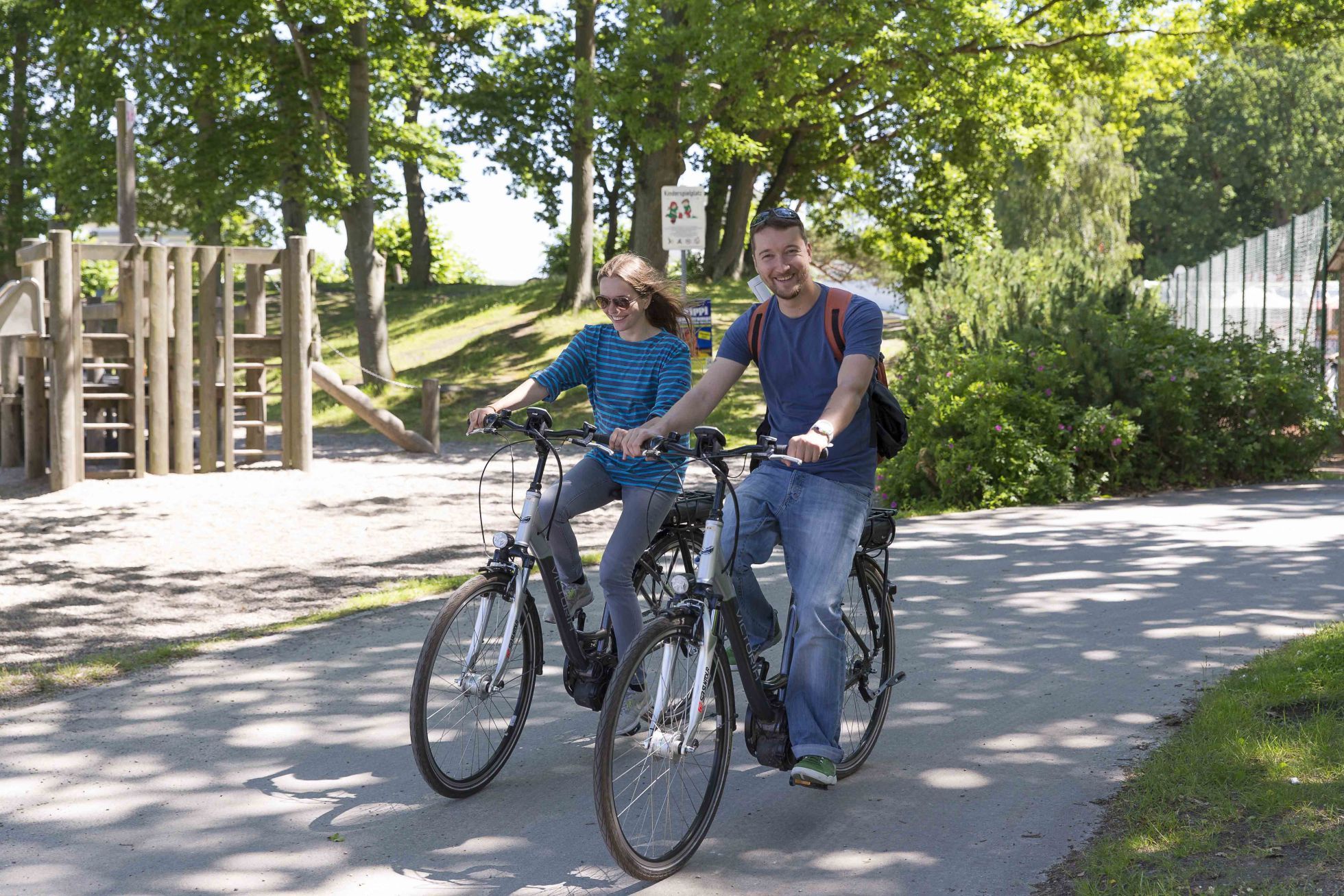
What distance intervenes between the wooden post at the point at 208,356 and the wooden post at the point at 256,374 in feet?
2.59

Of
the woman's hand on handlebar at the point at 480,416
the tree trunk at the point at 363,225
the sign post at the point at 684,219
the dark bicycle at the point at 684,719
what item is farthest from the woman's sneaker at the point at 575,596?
the tree trunk at the point at 363,225

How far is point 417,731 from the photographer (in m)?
4.28

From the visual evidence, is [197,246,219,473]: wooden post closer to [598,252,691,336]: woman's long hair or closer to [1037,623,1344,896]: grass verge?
[598,252,691,336]: woman's long hair

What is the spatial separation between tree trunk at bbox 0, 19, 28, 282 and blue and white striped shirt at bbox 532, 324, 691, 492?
Answer: 105 feet

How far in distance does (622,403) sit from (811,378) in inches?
33.7

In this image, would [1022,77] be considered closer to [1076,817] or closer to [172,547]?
[172,547]

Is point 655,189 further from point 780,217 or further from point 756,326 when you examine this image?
point 780,217

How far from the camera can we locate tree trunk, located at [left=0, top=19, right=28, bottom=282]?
110 ft

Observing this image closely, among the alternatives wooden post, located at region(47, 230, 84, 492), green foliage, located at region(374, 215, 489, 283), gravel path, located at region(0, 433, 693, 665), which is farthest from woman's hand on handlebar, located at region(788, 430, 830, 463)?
green foliage, located at region(374, 215, 489, 283)

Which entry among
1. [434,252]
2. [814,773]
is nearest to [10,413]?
[814,773]

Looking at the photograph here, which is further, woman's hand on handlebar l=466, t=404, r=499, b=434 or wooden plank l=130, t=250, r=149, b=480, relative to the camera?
wooden plank l=130, t=250, r=149, b=480

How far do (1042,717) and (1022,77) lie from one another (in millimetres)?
19921

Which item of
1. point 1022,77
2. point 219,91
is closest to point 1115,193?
point 1022,77

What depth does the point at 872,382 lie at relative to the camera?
4383 mm
